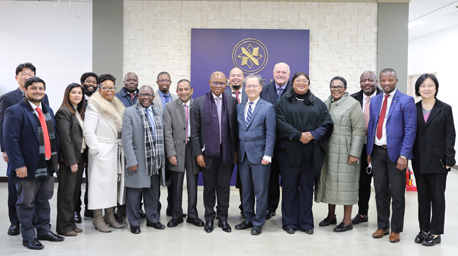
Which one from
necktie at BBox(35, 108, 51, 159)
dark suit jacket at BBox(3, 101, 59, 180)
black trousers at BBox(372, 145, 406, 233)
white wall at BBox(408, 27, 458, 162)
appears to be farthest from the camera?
white wall at BBox(408, 27, 458, 162)

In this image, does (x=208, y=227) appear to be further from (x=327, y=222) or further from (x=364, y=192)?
(x=364, y=192)

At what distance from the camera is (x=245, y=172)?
14.4ft

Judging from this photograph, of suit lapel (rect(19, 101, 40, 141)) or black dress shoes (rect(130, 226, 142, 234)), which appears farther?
black dress shoes (rect(130, 226, 142, 234))

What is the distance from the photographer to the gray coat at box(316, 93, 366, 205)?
14.3ft

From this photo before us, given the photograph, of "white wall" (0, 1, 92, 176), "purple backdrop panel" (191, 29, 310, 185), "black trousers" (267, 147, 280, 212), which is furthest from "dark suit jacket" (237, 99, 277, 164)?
"white wall" (0, 1, 92, 176)

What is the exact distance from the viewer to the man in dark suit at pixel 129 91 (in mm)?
4965

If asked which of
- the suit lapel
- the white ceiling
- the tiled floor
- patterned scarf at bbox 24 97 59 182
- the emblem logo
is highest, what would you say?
the white ceiling

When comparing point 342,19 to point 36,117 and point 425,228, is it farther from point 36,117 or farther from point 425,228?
point 36,117

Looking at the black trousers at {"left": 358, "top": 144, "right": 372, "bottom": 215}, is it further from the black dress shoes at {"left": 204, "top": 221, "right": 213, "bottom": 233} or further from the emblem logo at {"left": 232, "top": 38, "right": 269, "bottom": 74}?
the emblem logo at {"left": 232, "top": 38, "right": 269, "bottom": 74}

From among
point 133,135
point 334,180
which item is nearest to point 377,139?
point 334,180

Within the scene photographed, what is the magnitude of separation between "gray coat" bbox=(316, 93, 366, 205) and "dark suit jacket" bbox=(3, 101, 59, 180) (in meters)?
3.13

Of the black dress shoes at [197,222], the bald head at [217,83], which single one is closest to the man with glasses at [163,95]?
the black dress shoes at [197,222]

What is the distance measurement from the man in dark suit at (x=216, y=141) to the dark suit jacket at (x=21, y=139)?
163 cm

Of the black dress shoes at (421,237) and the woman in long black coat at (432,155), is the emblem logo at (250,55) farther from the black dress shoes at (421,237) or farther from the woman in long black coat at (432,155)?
the black dress shoes at (421,237)
